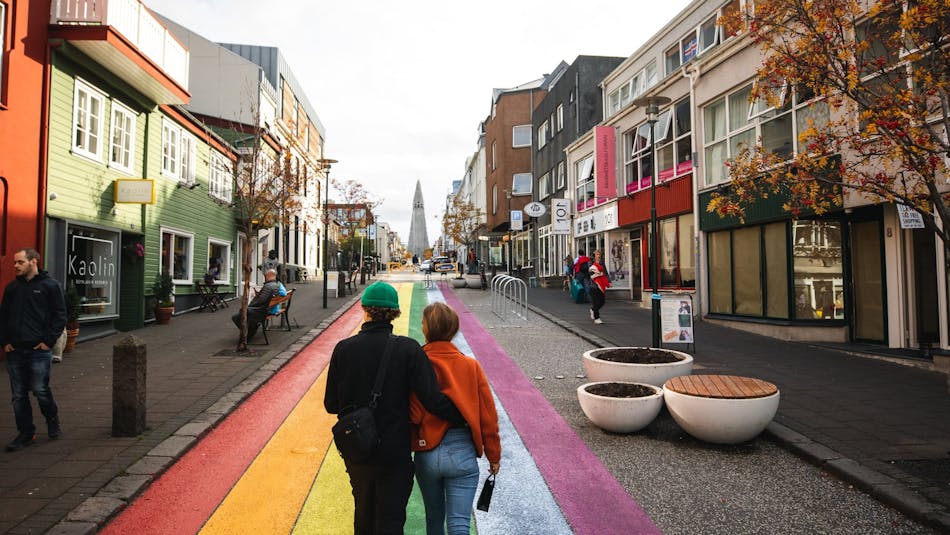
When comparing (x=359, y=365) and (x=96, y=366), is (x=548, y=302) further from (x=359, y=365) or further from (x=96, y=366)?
(x=359, y=365)

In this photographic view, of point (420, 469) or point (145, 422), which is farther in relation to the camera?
point (145, 422)

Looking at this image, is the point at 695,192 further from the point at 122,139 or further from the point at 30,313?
the point at 30,313

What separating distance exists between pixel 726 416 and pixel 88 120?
1310 cm

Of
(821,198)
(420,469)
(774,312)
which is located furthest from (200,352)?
(774,312)

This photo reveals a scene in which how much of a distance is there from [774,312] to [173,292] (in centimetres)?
1528

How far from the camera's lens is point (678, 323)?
10.0 m

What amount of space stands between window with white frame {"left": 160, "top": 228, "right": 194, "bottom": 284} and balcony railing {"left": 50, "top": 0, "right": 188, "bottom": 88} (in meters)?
4.30

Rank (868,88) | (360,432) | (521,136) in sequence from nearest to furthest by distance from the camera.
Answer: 1. (360,432)
2. (868,88)
3. (521,136)

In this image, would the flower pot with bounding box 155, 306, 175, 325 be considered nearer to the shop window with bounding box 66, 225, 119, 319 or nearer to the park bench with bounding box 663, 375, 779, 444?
the shop window with bounding box 66, 225, 119, 319

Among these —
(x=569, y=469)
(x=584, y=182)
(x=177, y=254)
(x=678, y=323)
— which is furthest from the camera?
(x=584, y=182)

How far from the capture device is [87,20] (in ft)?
36.0

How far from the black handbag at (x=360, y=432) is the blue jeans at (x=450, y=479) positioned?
343 millimetres

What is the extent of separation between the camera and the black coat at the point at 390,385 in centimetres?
272

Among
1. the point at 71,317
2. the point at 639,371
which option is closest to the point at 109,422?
the point at 71,317
